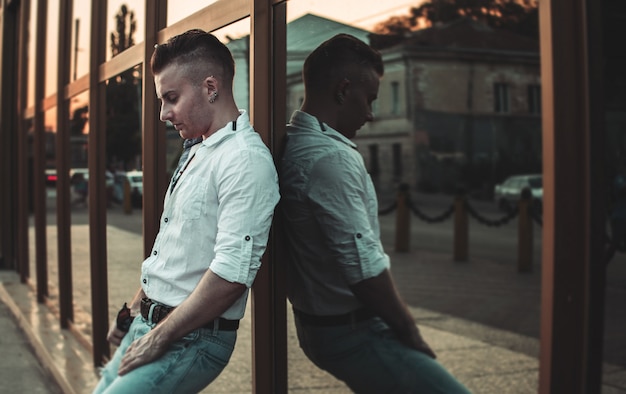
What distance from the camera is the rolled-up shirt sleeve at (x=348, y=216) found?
95.3 inches

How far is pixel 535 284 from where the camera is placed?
6703 mm

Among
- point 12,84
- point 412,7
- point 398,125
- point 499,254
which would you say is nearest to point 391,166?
point 398,125

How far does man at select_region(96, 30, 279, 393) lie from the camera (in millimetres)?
2115

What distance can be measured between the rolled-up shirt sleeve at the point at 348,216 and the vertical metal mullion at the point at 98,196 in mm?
2810

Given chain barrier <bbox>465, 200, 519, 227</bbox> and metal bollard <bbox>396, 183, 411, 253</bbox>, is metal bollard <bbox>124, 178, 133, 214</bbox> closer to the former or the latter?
metal bollard <bbox>396, 183, 411, 253</bbox>

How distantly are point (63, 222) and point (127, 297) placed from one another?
77.7 inches

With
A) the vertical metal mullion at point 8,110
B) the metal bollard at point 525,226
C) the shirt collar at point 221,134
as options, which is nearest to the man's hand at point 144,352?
the shirt collar at point 221,134

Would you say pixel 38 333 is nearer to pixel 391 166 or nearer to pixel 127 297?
pixel 127 297

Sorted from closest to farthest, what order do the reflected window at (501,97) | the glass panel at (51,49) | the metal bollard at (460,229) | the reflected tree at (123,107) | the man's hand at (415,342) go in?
the man's hand at (415,342)
the reflected window at (501,97)
the reflected tree at (123,107)
the glass panel at (51,49)
the metal bollard at (460,229)

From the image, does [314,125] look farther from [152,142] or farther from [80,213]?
[80,213]

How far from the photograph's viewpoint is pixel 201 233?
88.4 inches

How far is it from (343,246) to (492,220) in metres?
Result: 4.41

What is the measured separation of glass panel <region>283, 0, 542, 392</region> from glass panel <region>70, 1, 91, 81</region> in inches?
88.3

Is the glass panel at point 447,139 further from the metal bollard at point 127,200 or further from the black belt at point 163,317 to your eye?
the metal bollard at point 127,200
